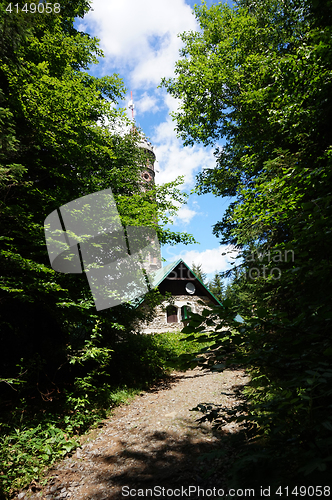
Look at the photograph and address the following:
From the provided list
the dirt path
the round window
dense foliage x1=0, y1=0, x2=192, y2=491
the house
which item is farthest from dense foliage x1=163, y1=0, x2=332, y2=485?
the round window

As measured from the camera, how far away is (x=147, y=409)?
6570 mm

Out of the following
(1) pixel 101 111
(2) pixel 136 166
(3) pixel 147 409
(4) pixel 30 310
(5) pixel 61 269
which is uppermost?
(1) pixel 101 111

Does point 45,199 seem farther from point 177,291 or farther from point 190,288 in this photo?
point 190,288

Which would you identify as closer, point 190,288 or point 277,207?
point 277,207

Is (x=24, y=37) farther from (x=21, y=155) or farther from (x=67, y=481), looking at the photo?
(x=67, y=481)

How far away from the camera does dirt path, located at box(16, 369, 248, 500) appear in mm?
3573

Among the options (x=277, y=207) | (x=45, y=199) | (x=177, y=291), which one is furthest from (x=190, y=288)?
(x=277, y=207)

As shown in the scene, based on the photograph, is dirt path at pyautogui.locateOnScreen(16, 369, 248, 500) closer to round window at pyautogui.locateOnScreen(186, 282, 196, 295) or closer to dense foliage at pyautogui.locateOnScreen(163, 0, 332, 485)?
dense foliage at pyautogui.locateOnScreen(163, 0, 332, 485)

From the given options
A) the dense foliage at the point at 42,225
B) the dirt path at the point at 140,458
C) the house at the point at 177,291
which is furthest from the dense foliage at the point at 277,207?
the house at the point at 177,291

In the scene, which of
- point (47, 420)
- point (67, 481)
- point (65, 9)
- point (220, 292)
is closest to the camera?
point (67, 481)

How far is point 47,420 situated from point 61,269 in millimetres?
3358

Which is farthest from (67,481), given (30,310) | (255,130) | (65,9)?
(65,9)

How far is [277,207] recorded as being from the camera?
15.8 ft

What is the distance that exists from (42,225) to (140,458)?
548cm
